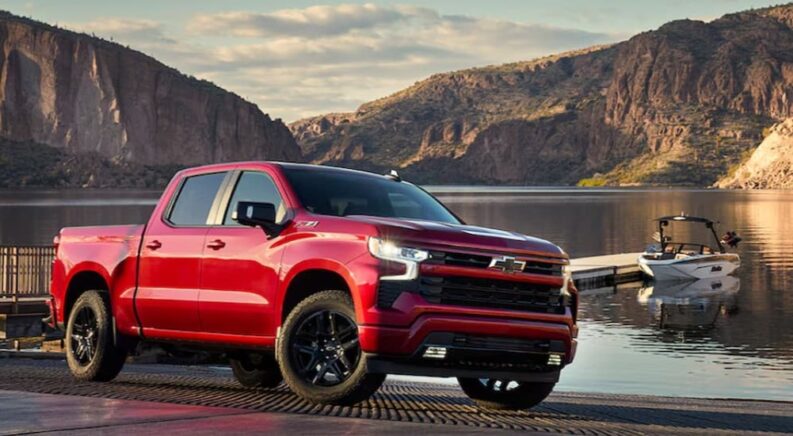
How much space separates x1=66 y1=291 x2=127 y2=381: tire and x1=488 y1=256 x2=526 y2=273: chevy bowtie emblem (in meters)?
4.35

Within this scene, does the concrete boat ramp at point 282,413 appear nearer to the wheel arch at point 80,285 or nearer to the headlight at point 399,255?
the wheel arch at point 80,285

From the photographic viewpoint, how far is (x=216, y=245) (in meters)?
11.2

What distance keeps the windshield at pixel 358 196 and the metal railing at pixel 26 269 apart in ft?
54.0

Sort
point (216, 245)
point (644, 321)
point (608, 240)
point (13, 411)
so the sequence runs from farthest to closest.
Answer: point (608, 240), point (644, 321), point (216, 245), point (13, 411)

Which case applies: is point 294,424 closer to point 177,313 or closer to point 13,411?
point 13,411

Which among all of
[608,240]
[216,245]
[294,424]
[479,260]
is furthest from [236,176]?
[608,240]

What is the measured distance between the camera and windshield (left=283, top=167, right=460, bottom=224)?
11000mm

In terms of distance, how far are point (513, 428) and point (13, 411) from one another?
3.56 meters

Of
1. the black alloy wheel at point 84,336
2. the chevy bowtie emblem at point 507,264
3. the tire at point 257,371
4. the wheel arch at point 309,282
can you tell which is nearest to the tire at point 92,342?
the black alloy wheel at point 84,336

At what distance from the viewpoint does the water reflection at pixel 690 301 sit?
4162 centimetres

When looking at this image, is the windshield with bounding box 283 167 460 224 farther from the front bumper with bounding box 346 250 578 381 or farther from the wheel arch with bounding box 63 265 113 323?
the wheel arch with bounding box 63 265 113 323

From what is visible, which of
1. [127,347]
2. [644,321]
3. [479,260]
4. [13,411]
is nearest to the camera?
[13,411]

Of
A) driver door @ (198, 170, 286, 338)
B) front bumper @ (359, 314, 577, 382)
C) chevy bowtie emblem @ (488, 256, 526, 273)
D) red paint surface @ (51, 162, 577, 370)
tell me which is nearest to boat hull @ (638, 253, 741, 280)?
red paint surface @ (51, 162, 577, 370)

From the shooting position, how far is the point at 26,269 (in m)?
26.7
